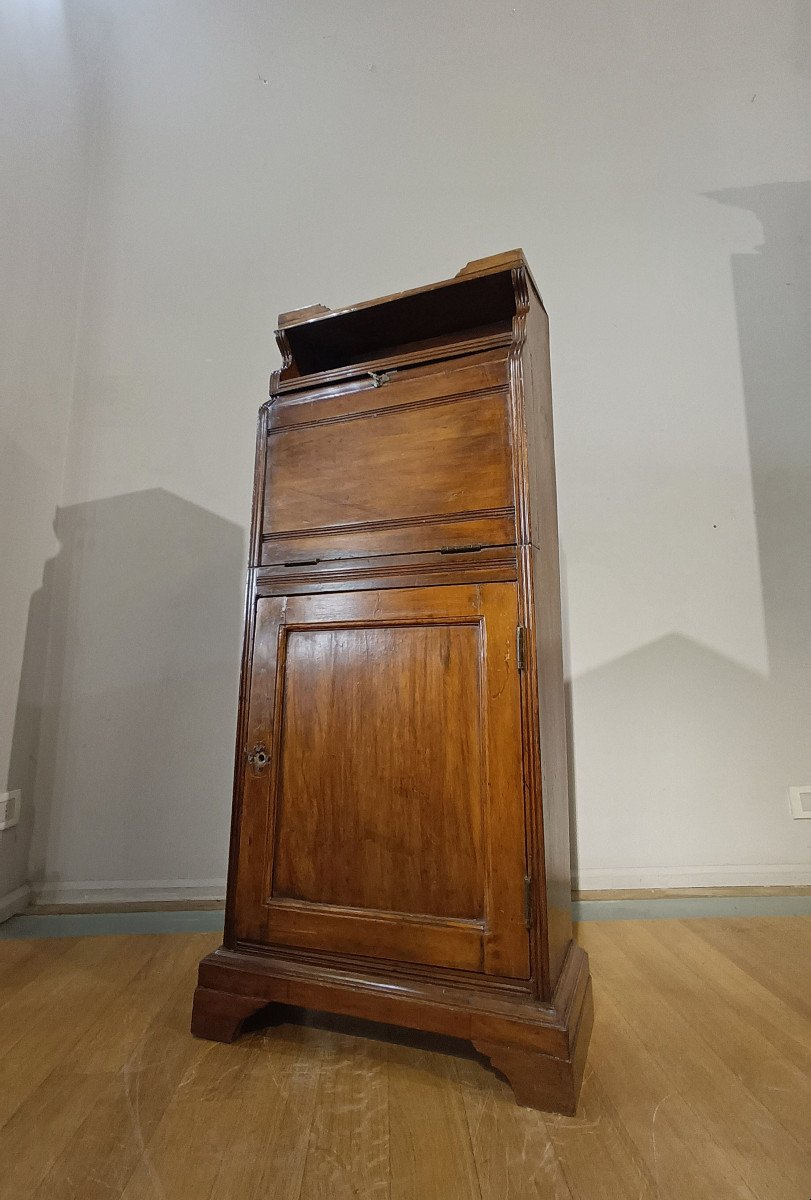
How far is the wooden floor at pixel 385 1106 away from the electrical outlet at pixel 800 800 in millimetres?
504

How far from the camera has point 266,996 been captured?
0.91 metres

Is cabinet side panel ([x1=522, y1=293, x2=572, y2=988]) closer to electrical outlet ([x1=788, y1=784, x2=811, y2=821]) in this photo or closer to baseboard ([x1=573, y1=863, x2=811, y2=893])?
baseboard ([x1=573, y1=863, x2=811, y2=893])

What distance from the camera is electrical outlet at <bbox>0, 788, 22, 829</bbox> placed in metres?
1.44

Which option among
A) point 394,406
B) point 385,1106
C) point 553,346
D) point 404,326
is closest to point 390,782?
point 385,1106

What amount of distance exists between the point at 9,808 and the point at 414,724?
126cm

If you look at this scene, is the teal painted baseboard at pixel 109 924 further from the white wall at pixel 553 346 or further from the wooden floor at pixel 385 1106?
the wooden floor at pixel 385 1106

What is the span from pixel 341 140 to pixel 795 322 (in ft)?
5.47

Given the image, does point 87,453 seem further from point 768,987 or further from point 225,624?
point 768,987

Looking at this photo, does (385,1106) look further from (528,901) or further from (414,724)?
(414,724)

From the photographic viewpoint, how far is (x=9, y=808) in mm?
1466

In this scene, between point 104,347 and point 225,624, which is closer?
point 225,624

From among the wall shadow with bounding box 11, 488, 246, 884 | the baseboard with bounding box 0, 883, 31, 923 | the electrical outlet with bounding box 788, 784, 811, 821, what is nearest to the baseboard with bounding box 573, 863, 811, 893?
the electrical outlet with bounding box 788, 784, 811, 821

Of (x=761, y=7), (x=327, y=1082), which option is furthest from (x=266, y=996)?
(x=761, y=7)

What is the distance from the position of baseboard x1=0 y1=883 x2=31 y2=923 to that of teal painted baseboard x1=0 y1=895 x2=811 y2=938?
2 centimetres
